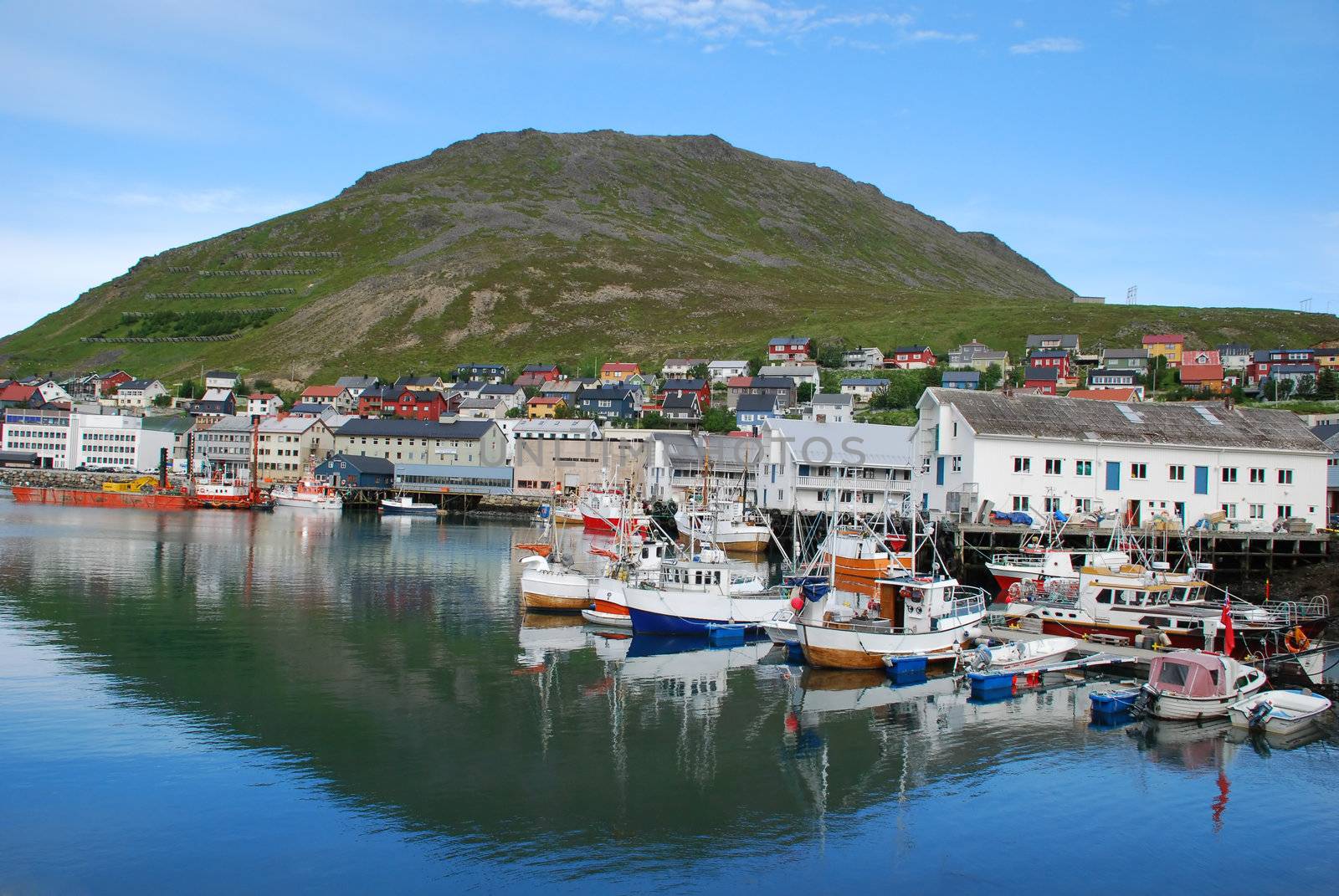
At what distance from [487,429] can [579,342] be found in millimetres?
70518

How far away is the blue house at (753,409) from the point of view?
130500mm

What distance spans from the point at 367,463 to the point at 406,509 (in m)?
18.2

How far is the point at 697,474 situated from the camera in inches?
3765

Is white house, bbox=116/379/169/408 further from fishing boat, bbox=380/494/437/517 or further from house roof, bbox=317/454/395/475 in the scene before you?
fishing boat, bbox=380/494/437/517

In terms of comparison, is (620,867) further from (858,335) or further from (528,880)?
(858,335)

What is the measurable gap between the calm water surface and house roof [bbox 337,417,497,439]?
91.3 metres

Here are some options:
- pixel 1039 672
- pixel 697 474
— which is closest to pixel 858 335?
pixel 697 474

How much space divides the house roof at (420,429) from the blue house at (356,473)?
9.06 m

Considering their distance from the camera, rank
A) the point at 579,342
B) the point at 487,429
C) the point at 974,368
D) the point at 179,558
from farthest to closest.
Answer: the point at 579,342 → the point at 974,368 → the point at 487,429 → the point at 179,558

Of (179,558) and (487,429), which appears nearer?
(179,558)

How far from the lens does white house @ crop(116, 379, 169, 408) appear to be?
17512 centimetres

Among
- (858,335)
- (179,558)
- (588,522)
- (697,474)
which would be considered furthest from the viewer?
(858,335)

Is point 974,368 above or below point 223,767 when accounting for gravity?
above

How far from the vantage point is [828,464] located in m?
71.2
